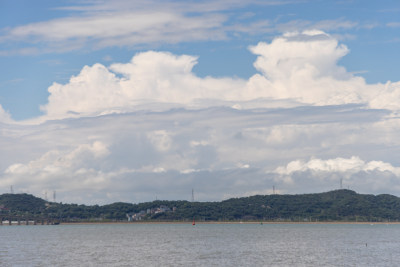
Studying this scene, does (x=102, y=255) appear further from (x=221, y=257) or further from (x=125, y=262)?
(x=221, y=257)

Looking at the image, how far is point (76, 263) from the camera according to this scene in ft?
431

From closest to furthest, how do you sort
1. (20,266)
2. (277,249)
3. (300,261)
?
(20,266) < (300,261) < (277,249)

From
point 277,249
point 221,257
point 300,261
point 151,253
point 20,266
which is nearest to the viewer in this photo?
point 20,266

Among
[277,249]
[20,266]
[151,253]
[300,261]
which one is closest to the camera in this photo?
[20,266]

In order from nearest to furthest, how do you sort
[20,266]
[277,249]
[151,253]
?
[20,266] < [151,253] < [277,249]

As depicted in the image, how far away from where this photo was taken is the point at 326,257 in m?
145

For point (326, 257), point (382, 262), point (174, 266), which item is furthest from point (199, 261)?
point (382, 262)

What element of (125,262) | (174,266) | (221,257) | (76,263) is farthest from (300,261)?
(76,263)

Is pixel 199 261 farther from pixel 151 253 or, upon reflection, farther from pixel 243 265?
pixel 151 253

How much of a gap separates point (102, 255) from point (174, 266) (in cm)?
3494

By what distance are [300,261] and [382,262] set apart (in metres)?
19.4

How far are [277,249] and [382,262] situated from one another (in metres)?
44.6

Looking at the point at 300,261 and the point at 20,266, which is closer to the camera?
the point at 20,266

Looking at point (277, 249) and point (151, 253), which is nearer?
point (151, 253)
